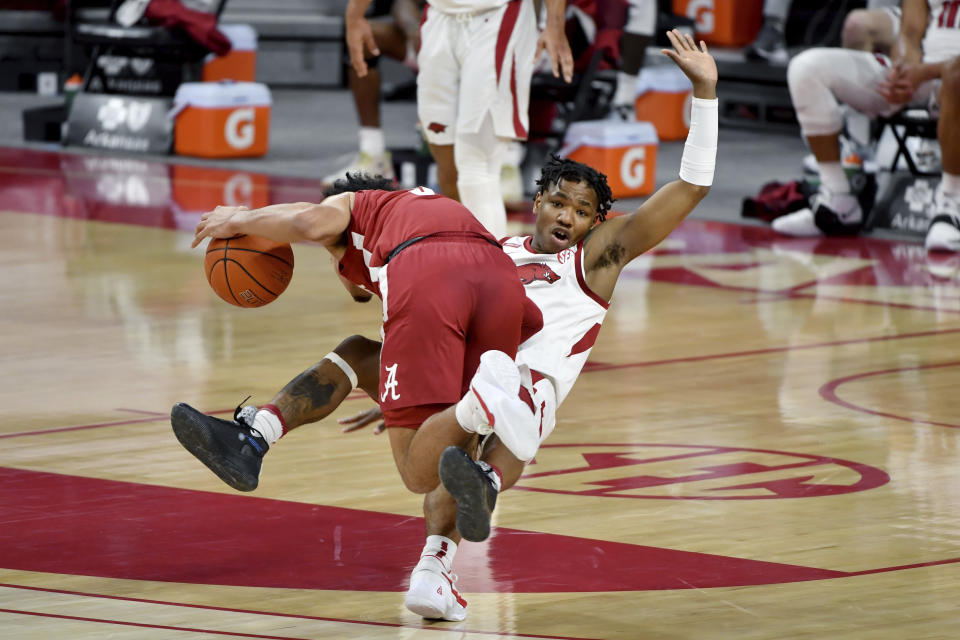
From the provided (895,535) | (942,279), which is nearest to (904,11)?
(942,279)

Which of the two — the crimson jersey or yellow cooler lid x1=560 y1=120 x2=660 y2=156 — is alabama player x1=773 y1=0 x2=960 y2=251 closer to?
yellow cooler lid x1=560 y1=120 x2=660 y2=156

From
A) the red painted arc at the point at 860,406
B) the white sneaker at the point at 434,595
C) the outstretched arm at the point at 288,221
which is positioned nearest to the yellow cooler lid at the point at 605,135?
the red painted arc at the point at 860,406

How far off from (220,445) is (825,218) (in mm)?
6390

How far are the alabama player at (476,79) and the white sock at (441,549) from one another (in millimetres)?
3611

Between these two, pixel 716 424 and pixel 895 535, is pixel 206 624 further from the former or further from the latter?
pixel 716 424

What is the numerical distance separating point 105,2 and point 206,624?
1234 cm

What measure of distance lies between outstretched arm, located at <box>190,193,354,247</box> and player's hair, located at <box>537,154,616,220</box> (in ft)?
1.52

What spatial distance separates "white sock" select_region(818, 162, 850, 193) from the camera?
9617 mm

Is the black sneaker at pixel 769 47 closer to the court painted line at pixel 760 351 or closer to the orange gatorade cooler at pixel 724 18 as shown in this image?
the orange gatorade cooler at pixel 724 18

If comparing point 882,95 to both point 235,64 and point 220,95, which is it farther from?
point 235,64

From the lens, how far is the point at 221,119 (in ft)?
41.2

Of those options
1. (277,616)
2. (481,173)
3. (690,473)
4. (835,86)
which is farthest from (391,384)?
(835,86)

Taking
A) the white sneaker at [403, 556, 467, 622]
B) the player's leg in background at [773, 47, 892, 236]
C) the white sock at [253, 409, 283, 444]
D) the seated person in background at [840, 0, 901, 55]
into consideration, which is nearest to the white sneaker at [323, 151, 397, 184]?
the player's leg in background at [773, 47, 892, 236]

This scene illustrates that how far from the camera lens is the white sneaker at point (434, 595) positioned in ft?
11.7
